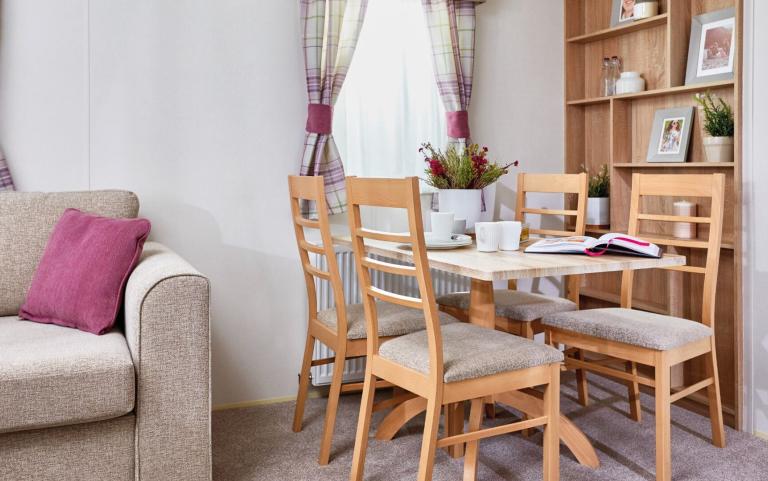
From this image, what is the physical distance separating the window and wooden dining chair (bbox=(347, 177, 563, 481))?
120 cm

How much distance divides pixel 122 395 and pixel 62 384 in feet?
0.50

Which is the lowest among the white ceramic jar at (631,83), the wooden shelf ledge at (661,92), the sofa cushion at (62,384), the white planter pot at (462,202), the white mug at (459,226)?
the sofa cushion at (62,384)

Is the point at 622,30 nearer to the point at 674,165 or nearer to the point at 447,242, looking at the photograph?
the point at 674,165

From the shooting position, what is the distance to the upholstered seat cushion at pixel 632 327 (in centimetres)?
229

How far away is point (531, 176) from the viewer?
10.4 ft

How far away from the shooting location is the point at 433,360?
191 cm

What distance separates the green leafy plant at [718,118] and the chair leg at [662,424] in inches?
42.9

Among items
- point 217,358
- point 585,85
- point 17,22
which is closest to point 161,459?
point 217,358

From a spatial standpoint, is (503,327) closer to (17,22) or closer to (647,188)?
(647,188)

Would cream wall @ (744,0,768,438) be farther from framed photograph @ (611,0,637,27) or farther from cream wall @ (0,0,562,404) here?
cream wall @ (0,0,562,404)

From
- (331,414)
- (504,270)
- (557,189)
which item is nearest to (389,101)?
(557,189)

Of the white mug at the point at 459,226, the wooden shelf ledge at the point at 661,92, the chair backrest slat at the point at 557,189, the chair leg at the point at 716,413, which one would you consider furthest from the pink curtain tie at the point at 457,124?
the chair leg at the point at 716,413

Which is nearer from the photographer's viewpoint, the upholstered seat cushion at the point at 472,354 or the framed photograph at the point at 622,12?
the upholstered seat cushion at the point at 472,354

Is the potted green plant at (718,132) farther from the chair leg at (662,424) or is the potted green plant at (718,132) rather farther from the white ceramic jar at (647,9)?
the chair leg at (662,424)
